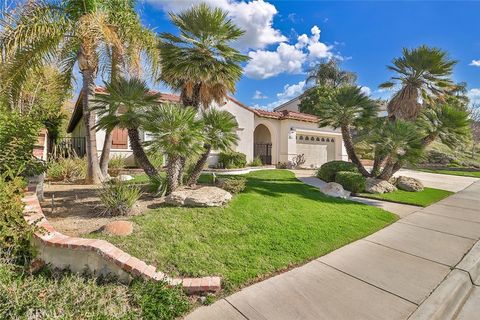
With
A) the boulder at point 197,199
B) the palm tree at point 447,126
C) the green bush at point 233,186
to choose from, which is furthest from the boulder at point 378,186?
the boulder at point 197,199

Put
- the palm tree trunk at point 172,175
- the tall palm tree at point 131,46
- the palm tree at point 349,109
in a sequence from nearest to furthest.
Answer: the palm tree trunk at point 172,175, the tall palm tree at point 131,46, the palm tree at point 349,109

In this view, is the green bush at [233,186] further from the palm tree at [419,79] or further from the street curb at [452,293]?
the palm tree at [419,79]

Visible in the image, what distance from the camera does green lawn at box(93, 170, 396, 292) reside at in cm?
441

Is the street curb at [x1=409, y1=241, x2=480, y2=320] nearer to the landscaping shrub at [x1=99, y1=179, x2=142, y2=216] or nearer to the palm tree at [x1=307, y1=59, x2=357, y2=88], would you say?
the landscaping shrub at [x1=99, y1=179, x2=142, y2=216]

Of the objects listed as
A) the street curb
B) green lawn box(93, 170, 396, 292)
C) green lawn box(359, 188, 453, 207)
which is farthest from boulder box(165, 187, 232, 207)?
green lawn box(359, 188, 453, 207)

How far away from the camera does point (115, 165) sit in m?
13.1

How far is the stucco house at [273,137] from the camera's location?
1672 cm

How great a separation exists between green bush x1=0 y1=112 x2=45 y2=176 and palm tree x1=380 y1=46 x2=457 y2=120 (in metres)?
14.8

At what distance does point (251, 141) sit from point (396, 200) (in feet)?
33.8

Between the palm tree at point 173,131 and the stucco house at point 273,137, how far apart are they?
29.4ft

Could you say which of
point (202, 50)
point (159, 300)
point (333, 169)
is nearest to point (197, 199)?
point (159, 300)

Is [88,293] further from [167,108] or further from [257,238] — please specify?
[167,108]

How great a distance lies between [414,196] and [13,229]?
12712 millimetres

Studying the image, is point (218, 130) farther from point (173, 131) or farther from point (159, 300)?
point (159, 300)
